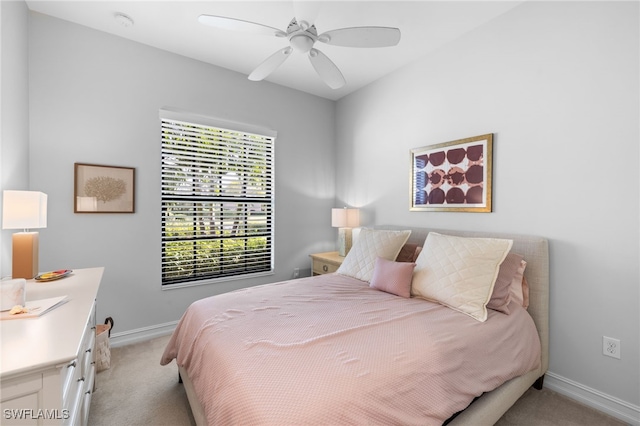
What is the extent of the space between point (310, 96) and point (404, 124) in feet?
4.78

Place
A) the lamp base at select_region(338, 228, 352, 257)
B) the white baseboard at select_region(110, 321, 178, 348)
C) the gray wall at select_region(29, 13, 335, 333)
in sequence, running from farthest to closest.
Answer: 1. the lamp base at select_region(338, 228, 352, 257)
2. the white baseboard at select_region(110, 321, 178, 348)
3. the gray wall at select_region(29, 13, 335, 333)

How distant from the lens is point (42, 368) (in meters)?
0.88

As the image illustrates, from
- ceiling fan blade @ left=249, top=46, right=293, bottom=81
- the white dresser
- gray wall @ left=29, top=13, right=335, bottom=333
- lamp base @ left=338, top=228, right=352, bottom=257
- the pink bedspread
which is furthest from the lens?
lamp base @ left=338, top=228, right=352, bottom=257

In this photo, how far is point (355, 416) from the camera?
0.98m

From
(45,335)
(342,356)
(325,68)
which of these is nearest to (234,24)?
(325,68)

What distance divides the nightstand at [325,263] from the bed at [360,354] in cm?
98

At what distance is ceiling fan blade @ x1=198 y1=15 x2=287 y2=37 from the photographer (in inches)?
66.3

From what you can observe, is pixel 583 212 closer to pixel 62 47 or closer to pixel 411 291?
pixel 411 291

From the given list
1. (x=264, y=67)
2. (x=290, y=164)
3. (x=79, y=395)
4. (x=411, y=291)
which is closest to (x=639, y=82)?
(x=411, y=291)

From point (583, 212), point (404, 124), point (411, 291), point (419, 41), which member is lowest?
point (411, 291)

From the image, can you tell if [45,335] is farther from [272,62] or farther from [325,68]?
[325,68]

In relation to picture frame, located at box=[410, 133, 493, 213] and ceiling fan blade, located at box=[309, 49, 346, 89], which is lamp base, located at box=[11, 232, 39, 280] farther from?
picture frame, located at box=[410, 133, 493, 213]

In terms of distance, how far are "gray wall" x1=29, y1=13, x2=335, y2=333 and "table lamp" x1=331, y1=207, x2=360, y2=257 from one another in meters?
1.09

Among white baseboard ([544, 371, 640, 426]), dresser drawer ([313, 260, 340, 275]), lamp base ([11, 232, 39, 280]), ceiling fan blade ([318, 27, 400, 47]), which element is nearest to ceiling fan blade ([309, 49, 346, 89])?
ceiling fan blade ([318, 27, 400, 47])
